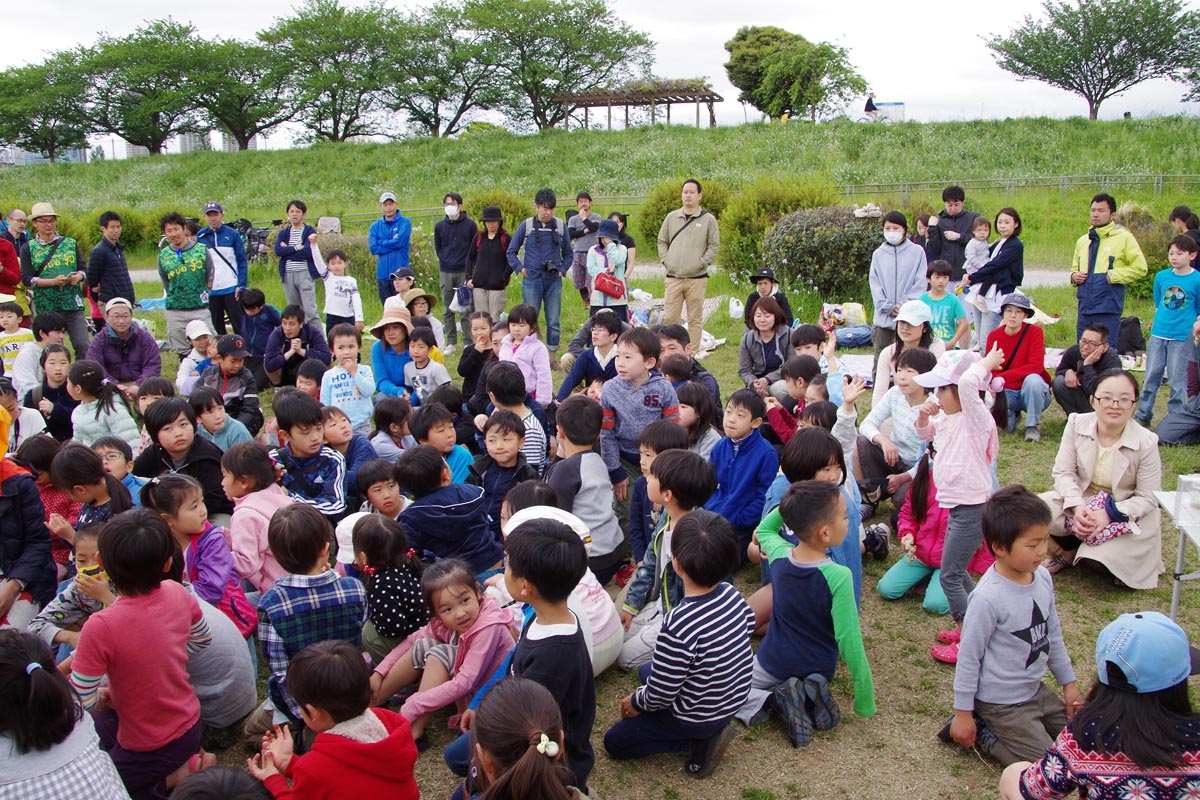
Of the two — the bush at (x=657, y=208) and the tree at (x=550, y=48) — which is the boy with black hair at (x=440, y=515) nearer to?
the bush at (x=657, y=208)

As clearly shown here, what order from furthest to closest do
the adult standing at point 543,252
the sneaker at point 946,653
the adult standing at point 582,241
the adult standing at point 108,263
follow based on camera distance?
the adult standing at point 582,241
the adult standing at point 543,252
the adult standing at point 108,263
the sneaker at point 946,653

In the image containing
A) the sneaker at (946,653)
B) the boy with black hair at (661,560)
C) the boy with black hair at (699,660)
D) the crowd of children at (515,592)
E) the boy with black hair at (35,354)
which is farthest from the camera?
the boy with black hair at (35,354)

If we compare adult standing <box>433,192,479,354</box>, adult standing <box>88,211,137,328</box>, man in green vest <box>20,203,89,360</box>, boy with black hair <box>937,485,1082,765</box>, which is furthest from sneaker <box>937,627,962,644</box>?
adult standing <box>88,211,137,328</box>

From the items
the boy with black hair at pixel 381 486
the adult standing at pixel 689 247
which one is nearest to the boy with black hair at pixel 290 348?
the boy with black hair at pixel 381 486

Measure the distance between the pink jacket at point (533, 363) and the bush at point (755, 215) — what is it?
7.41m

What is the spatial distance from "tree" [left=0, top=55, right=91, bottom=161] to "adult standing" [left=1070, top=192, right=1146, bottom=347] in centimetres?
4494

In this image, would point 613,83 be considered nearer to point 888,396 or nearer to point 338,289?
point 338,289

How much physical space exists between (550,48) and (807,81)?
13.8 meters

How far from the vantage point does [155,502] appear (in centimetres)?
363

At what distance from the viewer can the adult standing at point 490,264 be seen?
9.66 meters

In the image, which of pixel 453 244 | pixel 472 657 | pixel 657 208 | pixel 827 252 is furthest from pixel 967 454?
pixel 657 208

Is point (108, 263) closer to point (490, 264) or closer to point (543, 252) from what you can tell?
point (490, 264)

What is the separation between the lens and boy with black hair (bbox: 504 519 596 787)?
2.76m

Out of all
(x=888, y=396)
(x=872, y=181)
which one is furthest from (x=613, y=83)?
(x=888, y=396)
